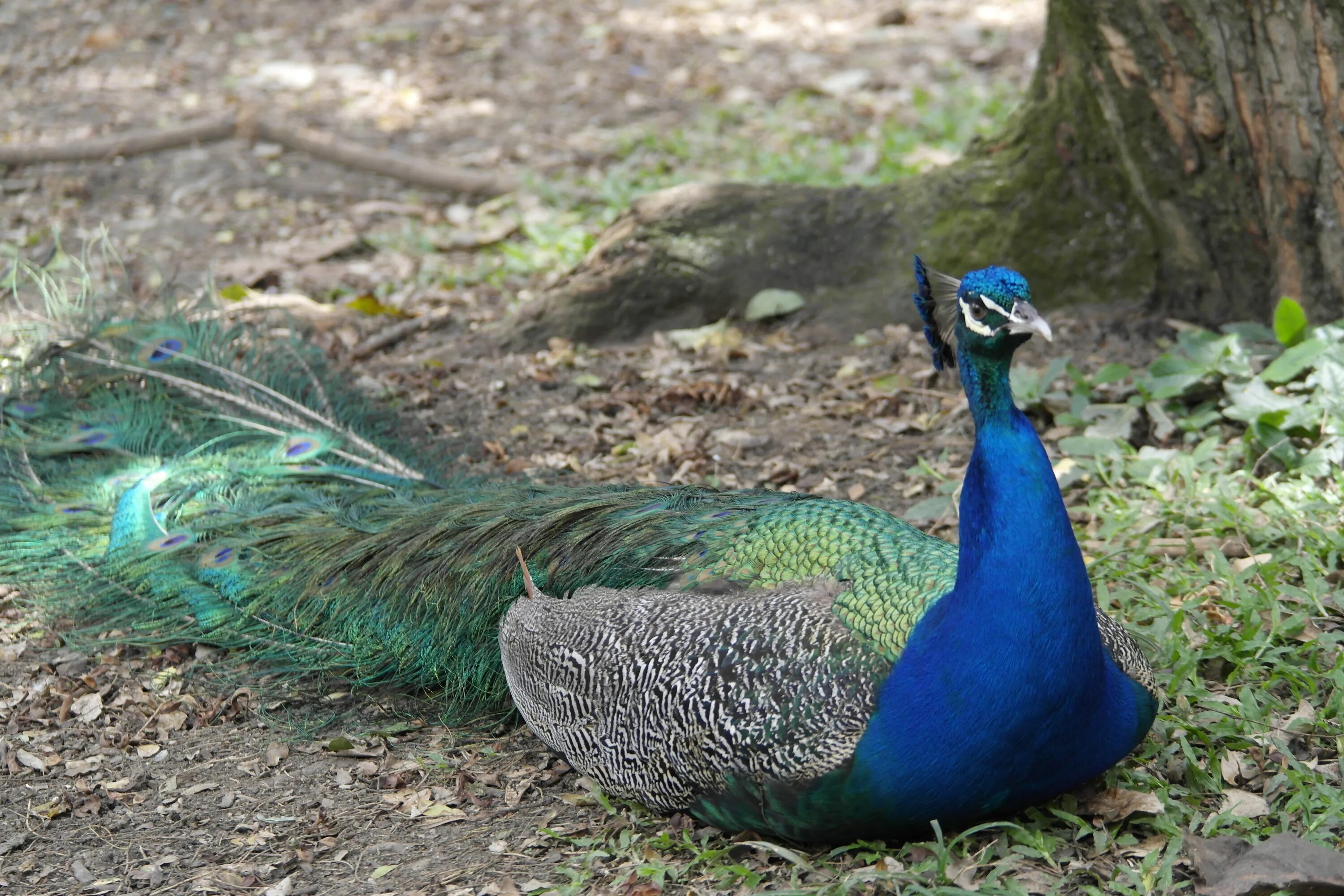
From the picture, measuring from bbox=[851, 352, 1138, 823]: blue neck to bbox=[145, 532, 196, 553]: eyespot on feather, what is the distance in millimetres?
2310

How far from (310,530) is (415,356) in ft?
7.60

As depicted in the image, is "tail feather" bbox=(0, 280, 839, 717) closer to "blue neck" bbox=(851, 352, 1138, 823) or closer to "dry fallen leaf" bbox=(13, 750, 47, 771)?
"dry fallen leaf" bbox=(13, 750, 47, 771)

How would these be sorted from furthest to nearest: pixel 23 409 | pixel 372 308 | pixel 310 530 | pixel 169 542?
pixel 372 308
pixel 23 409
pixel 169 542
pixel 310 530

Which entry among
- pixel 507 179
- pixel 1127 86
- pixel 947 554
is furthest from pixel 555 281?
pixel 947 554

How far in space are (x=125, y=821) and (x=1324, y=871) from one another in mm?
2821

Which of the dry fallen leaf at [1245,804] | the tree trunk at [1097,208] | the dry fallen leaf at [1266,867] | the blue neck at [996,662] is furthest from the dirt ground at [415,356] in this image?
the dry fallen leaf at [1245,804]

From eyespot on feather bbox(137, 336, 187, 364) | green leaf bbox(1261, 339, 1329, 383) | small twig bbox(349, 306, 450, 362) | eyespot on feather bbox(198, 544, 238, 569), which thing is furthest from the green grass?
small twig bbox(349, 306, 450, 362)

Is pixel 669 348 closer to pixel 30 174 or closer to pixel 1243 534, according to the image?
pixel 1243 534

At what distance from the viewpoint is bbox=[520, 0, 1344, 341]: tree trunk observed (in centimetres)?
454

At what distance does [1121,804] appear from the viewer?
2986 mm

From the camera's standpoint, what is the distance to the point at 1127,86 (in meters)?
5.02

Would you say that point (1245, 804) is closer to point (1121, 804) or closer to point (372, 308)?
point (1121, 804)

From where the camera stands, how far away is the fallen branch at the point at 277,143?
805 cm

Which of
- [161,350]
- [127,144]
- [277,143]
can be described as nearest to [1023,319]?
[161,350]
